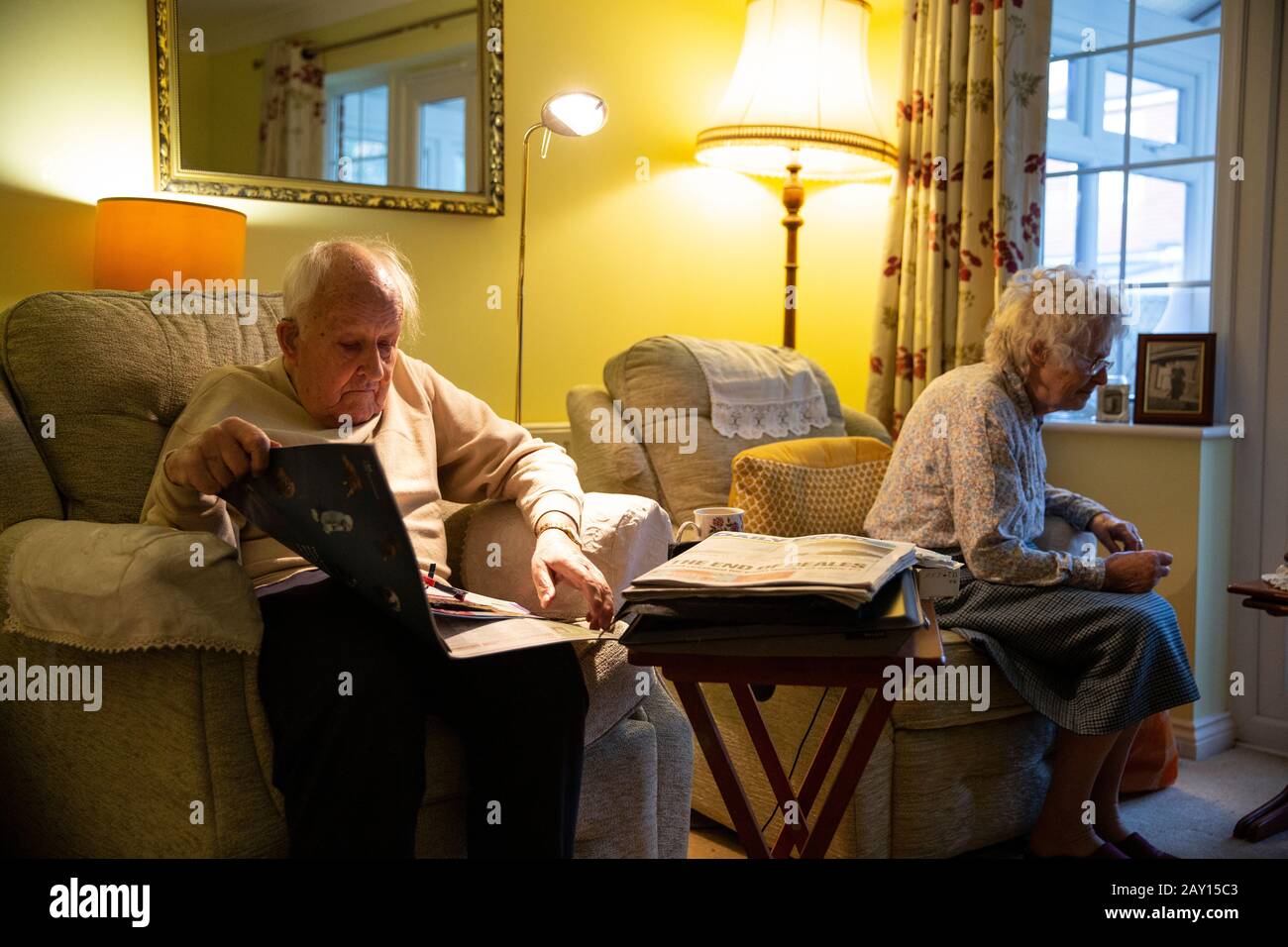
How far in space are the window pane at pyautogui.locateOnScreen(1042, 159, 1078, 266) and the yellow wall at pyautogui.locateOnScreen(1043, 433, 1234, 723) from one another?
0.58 metres

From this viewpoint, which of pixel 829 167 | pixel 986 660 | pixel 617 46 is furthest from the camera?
pixel 829 167

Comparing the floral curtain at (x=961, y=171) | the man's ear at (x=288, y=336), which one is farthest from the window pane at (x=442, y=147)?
the floral curtain at (x=961, y=171)

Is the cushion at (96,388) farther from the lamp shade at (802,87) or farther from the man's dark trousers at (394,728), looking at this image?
the lamp shade at (802,87)

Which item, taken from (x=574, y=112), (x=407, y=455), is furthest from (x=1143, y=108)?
(x=407, y=455)

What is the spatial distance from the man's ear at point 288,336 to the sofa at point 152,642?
238 mm

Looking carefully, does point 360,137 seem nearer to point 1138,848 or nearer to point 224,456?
point 224,456

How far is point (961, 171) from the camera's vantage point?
3.06 m

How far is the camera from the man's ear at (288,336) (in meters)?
1.75

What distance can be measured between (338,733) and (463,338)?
1.60 metres

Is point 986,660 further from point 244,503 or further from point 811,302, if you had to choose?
point 811,302

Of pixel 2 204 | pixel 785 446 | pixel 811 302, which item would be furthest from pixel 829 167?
pixel 2 204

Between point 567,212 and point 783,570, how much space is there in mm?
1973

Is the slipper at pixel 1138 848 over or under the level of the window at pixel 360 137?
under

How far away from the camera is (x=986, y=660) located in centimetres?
211
